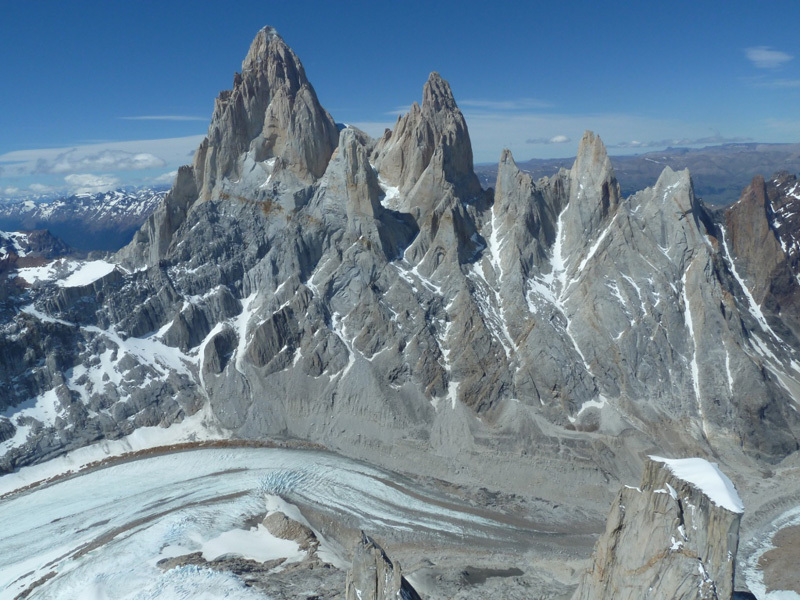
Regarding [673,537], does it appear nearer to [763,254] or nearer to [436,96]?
[436,96]

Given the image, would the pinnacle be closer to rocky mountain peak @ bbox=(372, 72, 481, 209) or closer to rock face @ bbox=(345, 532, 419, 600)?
rocky mountain peak @ bbox=(372, 72, 481, 209)

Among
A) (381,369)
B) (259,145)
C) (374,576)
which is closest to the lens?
(374,576)

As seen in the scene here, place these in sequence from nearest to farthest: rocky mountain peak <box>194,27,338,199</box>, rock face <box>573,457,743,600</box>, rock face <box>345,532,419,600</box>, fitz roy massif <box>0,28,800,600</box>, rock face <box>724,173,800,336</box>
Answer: rock face <box>573,457,743,600</box>, rock face <box>345,532,419,600</box>, fitz roy massif <box>0,28,800,600</box>, rock face <box>724,173,800,336</box>, rocky mountain peak <box>194,27,338,199</box>

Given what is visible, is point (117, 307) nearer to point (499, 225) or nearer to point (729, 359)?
point (499, 225)

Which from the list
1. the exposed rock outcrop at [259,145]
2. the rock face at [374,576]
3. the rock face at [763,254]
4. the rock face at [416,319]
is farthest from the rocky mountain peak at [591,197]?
the rock face at [374,576]

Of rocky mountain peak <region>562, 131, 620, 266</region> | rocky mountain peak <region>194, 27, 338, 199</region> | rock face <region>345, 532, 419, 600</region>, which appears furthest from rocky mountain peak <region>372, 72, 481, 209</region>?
rock face <region>345, 532, 419, 600</region>

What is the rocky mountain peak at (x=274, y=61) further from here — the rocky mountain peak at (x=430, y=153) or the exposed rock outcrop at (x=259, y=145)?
the rocky mountain peak at (x=430, y=153)

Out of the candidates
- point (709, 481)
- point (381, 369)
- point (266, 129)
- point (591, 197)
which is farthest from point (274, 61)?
point (709, 481)
